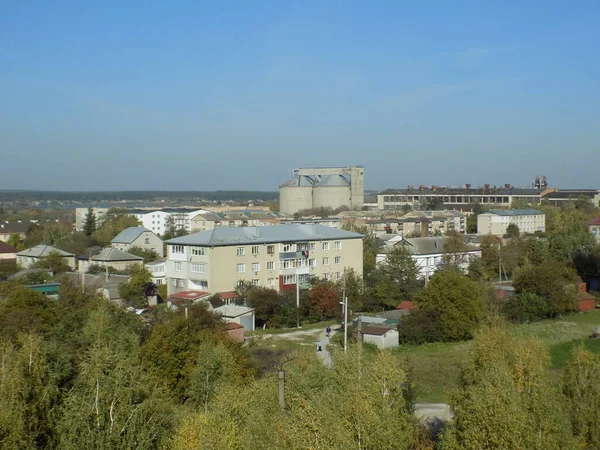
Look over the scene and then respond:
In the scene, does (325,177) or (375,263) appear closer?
(375,263)

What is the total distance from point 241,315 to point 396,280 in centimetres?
657

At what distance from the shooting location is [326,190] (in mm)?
57406

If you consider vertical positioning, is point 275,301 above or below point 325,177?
below

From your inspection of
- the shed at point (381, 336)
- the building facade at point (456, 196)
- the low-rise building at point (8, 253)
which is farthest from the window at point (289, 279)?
the building facade at point (456, 196)

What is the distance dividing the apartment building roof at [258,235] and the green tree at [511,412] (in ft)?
49.2

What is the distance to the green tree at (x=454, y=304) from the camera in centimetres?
1752

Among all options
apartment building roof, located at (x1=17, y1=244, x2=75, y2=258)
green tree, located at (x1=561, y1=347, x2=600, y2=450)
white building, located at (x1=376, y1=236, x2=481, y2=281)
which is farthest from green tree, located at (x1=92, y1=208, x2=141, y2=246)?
green tree, located at (x1=561, y1=347, x2=600, y2=450)

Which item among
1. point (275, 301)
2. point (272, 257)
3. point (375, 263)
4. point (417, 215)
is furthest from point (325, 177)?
point (275, 301)

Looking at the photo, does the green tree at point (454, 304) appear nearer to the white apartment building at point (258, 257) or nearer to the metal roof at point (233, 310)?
the metal roof at point (233, 310)

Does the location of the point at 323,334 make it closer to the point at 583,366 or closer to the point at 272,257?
the point at 272,257

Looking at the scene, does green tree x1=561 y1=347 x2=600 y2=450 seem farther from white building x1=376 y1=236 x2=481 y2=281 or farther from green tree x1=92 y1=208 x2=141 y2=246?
green tree x1=92 y1=208 x2=141 y2=246

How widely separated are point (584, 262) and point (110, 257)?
17.9 metres

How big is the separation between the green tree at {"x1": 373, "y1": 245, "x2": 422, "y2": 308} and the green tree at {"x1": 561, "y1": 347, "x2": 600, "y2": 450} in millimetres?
12976

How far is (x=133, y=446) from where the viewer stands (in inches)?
315
